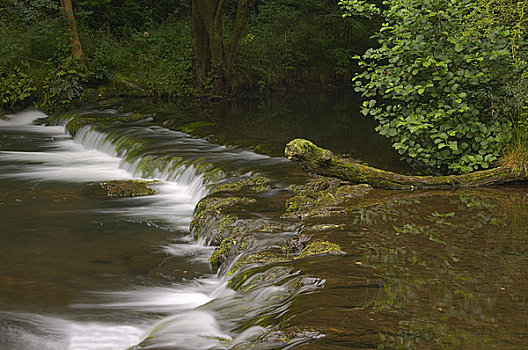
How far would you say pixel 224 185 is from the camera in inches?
355

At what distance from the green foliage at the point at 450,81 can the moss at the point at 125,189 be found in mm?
4106

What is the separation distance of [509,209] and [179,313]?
152 inches

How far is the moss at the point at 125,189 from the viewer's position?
10.1 m

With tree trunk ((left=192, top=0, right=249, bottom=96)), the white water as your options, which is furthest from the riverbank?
tree trunk ((left=192, top=0, right=249, bottom=96))

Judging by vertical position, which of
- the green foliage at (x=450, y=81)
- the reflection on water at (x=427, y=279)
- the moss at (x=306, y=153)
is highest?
the green foliage at (x=450, y=81)

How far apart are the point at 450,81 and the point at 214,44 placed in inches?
506

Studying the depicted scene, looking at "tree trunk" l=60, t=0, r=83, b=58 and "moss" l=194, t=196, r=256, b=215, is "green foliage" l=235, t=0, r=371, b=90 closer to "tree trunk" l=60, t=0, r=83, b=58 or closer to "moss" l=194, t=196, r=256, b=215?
"tree trunk" l=60, t=0, r=83, b=58

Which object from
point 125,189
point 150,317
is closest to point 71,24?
point 125,189

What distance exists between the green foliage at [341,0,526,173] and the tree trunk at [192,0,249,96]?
462 inches

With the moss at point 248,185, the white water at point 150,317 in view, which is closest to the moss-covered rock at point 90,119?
the white water at point 150,317

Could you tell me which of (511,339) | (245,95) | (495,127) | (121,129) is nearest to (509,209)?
(495,127)

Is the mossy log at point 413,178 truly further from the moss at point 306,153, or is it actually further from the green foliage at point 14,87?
the green foliage at point 14,87

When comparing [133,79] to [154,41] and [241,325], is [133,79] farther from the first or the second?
[241,325]

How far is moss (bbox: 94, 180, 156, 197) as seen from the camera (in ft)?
33.2
